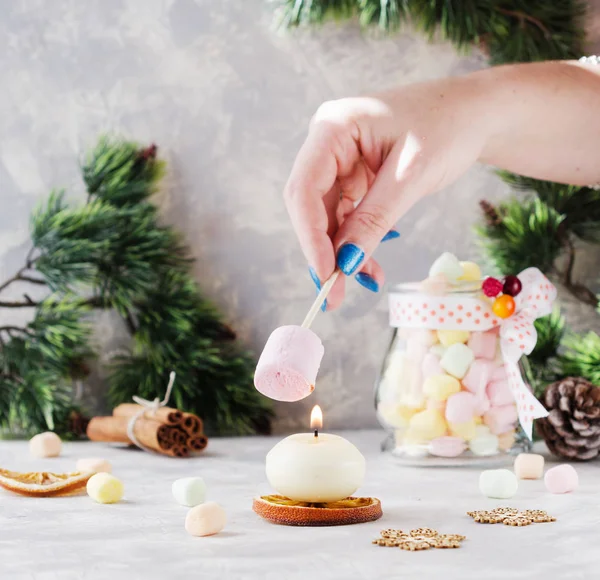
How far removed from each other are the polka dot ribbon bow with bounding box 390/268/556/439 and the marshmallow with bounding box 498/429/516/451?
0.04 meters

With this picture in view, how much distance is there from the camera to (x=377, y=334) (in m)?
1.48

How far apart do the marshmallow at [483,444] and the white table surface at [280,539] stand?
0.20ft

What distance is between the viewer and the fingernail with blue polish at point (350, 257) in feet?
2.90

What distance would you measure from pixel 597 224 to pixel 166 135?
0.72m

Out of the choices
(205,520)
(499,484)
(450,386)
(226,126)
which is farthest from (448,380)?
(226,126)

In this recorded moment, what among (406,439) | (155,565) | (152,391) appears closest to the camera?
(155,565)

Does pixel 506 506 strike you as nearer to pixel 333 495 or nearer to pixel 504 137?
pixel 333 495

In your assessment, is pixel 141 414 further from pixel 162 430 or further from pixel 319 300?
pixel 319 300

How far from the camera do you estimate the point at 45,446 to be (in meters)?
1.17

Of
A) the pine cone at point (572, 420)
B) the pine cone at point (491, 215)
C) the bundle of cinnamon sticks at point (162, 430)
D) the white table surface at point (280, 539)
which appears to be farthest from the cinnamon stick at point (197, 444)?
the pine cone at point (491, 215)

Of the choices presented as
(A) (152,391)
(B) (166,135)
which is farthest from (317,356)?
(B) (166,135)

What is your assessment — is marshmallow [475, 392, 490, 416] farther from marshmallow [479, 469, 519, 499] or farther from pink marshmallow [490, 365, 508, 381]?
marshmallow [479, 469, 519, 499]

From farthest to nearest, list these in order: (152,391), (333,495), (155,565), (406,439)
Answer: (152,391), (406,439), (333,495), (155,565)

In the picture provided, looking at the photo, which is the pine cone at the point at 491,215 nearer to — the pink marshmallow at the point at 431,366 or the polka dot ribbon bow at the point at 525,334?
the polka dot ribbon bow at the point at 525,334
